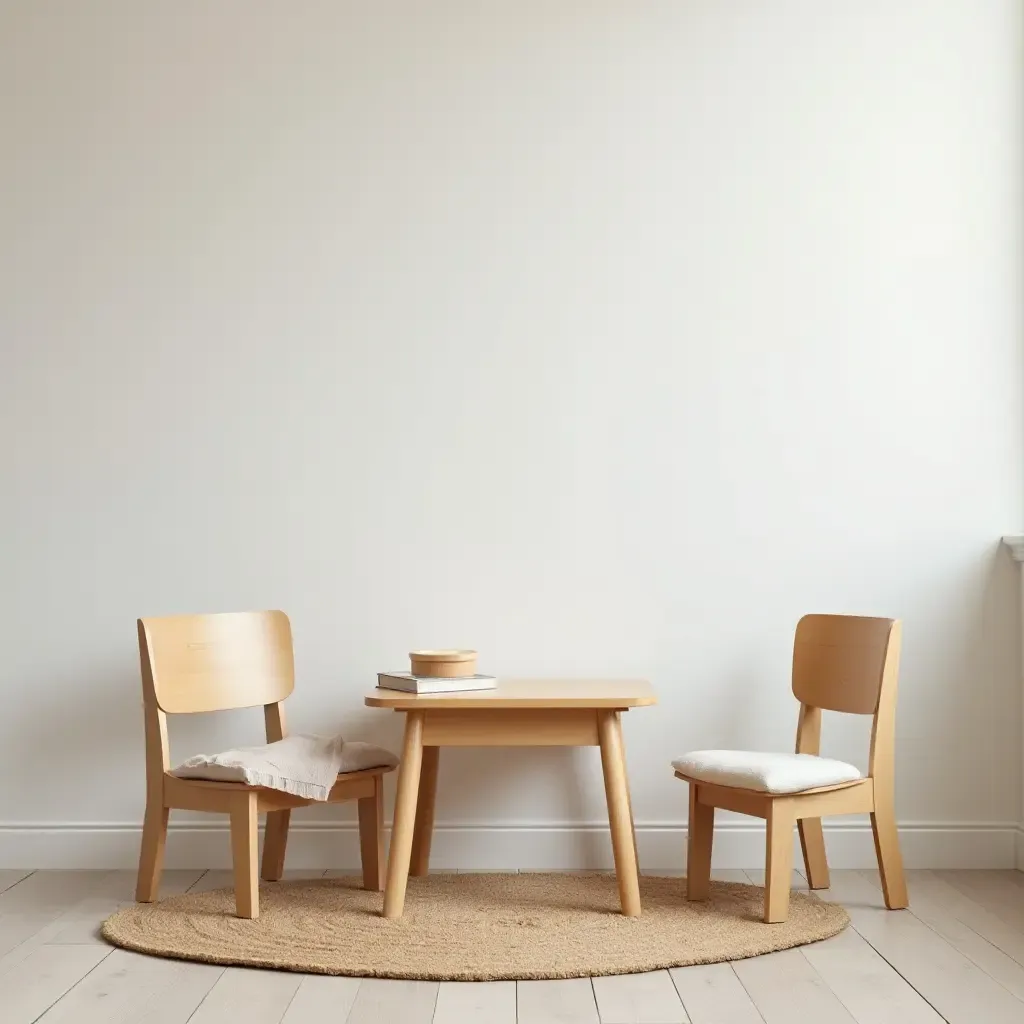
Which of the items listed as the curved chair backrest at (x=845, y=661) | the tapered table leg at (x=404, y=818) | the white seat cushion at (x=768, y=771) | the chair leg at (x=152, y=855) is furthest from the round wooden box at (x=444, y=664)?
the curved chair backrest at (x=845, y=661)

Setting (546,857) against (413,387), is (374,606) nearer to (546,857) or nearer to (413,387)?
(413,387)

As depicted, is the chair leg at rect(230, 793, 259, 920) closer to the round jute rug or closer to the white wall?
the round jute rug

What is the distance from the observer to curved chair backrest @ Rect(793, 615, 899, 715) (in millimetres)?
2723

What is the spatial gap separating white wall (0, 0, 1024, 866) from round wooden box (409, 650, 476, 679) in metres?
0.45

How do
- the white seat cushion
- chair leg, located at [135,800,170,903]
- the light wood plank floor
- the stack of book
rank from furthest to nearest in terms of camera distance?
chair leg, located at [135,800,170,903] < the stack of book < the white seat cushion < the light wood plank floor

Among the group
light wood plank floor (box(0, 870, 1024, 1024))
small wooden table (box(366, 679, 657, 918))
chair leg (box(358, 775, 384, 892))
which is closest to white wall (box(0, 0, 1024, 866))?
chair leg (box(358, 775, 384, 892))

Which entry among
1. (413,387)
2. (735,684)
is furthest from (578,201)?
(735,684)

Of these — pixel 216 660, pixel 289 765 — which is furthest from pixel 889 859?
pixel 216 660

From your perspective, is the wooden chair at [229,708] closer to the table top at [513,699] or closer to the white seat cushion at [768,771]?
the table top at [513,699]

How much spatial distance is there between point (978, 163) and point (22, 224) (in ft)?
8.40

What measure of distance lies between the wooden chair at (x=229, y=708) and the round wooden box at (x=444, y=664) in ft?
0.94

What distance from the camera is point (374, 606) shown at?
3.15 metres

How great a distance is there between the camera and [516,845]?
3094 mm

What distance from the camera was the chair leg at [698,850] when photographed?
A: 274cm
